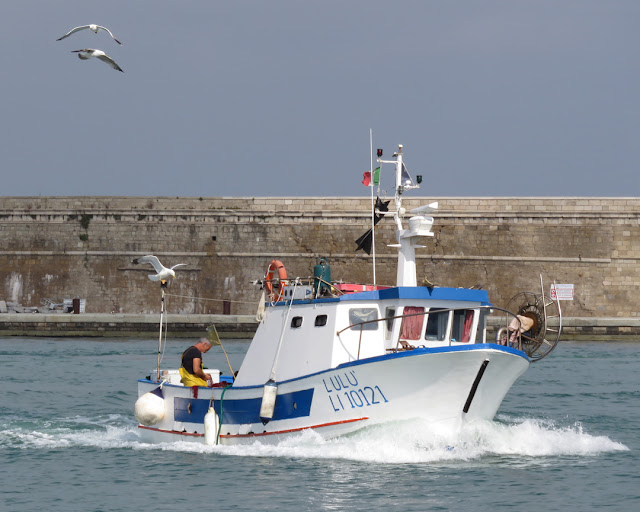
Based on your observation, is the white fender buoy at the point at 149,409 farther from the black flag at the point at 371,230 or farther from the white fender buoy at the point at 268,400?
the black flag at the point at 371,230

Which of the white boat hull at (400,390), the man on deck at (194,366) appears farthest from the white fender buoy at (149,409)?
the white boat hull at (400,390)

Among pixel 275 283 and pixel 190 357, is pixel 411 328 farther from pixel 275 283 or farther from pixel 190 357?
pixel 190 357

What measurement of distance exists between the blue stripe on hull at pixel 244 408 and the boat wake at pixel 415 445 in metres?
0.34

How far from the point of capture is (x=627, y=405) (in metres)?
21.6

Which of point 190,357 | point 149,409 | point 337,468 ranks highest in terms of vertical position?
point 190,357

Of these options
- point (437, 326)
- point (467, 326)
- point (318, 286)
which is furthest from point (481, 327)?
point (318, 286)

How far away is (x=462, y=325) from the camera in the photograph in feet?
47.1

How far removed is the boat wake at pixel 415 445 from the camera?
1366 centimetres

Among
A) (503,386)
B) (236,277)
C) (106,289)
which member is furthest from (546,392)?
(106,289)

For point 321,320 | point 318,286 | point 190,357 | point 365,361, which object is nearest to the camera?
point 365,361

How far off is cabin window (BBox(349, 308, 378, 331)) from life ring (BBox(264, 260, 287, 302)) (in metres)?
1.53

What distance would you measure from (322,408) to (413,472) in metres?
1.45

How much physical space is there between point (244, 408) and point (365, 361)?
2.33m
